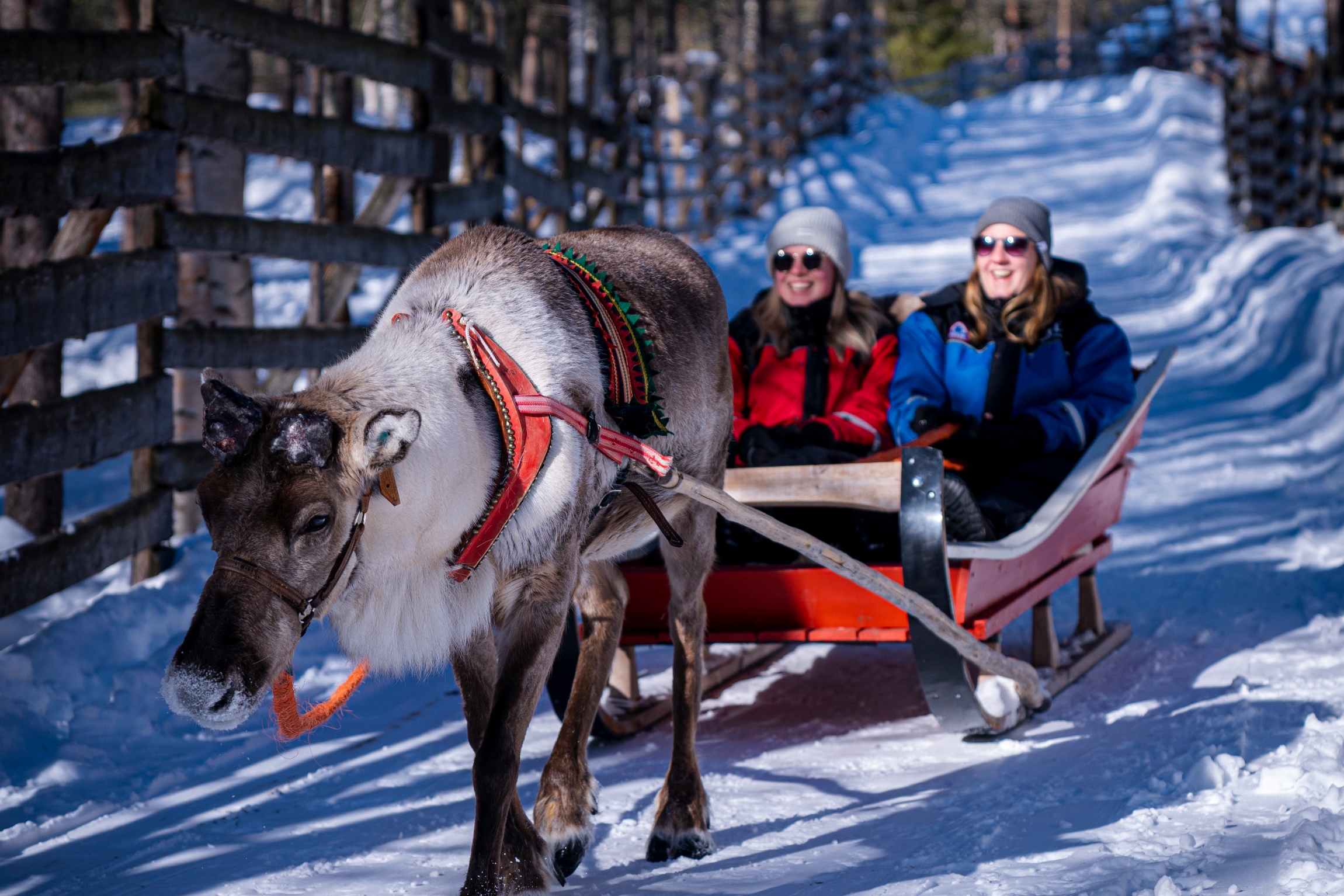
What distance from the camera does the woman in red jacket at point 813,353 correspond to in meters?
4.67

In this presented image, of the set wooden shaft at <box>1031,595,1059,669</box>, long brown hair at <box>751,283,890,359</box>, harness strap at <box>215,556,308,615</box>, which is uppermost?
long brown hair at <box>751,283,890,359</box>

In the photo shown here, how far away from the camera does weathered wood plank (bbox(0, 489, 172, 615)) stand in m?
4.17

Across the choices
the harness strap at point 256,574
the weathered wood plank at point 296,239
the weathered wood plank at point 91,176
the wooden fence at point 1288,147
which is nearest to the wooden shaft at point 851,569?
the harness strap at point 256,574

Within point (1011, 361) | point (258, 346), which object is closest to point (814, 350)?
point (1011, 361)

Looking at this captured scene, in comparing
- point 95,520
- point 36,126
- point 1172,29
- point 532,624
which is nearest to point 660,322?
point 532,624

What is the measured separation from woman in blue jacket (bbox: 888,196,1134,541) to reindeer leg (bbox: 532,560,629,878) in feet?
4.44

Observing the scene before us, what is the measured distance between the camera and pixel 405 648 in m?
2.68

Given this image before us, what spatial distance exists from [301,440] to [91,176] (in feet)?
9.47

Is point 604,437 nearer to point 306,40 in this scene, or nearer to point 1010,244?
point 1010,244

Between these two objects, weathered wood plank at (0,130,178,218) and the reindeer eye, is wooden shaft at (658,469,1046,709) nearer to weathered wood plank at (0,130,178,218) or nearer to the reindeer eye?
the reindeer eye

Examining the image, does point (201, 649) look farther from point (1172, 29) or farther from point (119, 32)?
point (1172, 29)

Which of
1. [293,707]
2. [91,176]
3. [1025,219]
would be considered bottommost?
[293,707]

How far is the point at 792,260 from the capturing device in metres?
4.80

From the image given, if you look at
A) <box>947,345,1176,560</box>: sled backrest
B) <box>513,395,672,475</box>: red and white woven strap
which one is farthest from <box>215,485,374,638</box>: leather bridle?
<box>947,345,1176,560</box>: sled backrest
